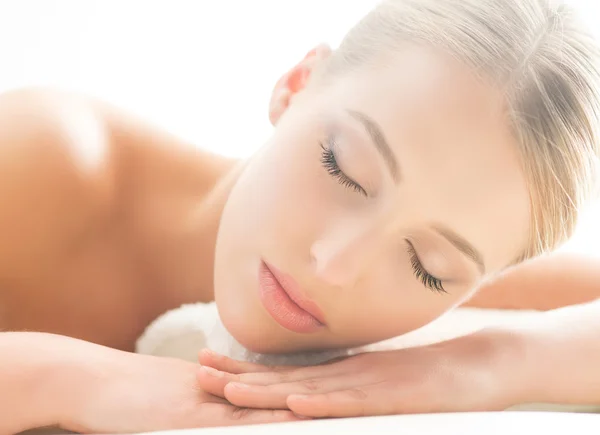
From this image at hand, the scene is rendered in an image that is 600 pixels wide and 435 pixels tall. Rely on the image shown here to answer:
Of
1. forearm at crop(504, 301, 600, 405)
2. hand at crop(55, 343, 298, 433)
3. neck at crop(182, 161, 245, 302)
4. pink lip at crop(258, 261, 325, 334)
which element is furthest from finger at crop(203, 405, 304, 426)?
neck at crop(182, 161, 245, 302)

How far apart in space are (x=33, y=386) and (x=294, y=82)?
0.59m

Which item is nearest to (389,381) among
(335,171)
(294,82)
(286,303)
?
(286,303)

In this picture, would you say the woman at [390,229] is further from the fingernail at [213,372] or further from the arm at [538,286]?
the arm at [538,286]

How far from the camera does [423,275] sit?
36.3 inches

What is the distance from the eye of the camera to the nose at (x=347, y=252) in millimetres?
857

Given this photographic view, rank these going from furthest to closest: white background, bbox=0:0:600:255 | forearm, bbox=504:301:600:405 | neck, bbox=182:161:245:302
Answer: white background, bbox=0:0:600:255, neck, bbox=182:161:245:302, forearm, bbox=504:301:600:405

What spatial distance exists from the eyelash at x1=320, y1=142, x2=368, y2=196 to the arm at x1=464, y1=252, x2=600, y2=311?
2.16 ft

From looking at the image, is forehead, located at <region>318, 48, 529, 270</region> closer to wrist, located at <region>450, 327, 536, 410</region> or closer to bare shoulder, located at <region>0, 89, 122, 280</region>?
wrist, located at <region>450, 327, 536, 410</region>

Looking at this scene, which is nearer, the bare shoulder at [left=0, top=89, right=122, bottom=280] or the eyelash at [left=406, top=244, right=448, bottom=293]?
the eyelash at [left=406, top=244, right=448, bottom=293]

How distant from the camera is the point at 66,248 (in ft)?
3.95

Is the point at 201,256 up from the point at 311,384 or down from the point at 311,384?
up

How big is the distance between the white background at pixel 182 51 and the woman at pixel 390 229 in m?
0.82

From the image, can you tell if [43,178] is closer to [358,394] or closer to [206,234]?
[206,234]

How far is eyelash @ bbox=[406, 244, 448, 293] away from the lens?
90 centimetres
